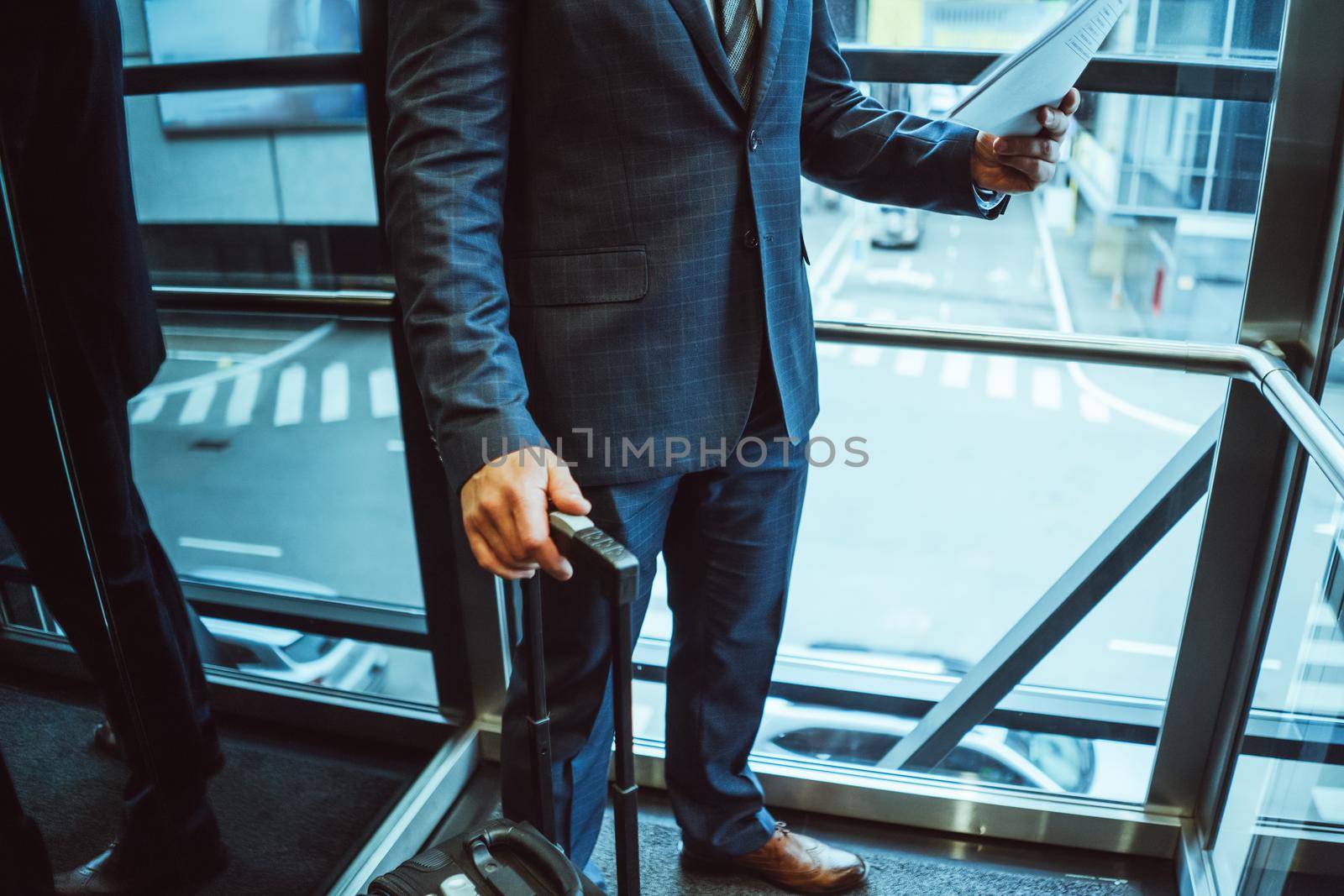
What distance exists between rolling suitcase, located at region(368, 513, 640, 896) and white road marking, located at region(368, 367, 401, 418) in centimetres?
81

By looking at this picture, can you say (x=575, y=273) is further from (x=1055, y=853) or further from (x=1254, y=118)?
(x=1055, y=853)

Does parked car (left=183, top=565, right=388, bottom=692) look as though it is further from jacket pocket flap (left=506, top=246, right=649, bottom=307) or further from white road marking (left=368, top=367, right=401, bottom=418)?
jacket pocket flap (left=506, top=246, right=649, bottom=307)

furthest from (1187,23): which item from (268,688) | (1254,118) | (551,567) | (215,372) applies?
(268,688)

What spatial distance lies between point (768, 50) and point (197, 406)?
0.87 meters

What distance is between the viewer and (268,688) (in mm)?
1320

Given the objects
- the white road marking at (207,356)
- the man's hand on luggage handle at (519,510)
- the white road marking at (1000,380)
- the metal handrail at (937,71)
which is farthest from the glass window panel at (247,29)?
the white road marking at (1000,380)

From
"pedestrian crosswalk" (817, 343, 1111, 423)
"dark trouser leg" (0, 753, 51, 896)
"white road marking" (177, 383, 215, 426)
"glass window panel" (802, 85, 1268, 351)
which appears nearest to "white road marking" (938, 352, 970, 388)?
"pedestrian crosswalk" (817, 343, 1111, 423)

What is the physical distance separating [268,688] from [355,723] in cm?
28

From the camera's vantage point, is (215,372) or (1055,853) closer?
(215,372)

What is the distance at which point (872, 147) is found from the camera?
3.94 feet

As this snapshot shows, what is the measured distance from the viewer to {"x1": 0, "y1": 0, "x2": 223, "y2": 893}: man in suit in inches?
32.0

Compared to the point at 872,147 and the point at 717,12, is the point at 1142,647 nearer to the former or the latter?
the point at 872,147

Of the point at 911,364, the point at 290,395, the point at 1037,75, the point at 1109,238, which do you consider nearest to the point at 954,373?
the point at 911,364

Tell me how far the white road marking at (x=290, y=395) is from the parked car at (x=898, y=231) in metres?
1.14
